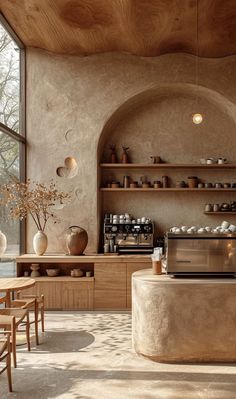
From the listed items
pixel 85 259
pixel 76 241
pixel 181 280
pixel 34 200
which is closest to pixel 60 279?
pixel 85 259

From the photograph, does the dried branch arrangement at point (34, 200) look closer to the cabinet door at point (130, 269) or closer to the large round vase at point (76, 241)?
the large round vase at point (76, 241)

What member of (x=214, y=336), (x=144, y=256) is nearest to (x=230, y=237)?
(x=214, y=336)

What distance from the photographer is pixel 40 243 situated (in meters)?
6.46

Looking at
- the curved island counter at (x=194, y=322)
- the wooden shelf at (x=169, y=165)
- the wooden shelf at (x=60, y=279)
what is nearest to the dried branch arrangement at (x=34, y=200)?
the wooden shelf at (x=60, y=279)

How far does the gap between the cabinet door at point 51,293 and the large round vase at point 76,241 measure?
1.79ft

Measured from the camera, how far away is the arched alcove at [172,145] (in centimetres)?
729

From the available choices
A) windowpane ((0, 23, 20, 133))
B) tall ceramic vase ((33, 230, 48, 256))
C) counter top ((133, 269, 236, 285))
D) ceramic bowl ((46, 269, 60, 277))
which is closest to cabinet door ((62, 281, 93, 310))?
ceramic bowl ((46, 269, 60, 277))

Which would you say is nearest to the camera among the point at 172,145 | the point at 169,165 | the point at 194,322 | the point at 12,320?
the point at 12,320

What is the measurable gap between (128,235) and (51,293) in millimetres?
1543

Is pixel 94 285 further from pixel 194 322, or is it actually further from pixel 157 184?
pixel 194 322

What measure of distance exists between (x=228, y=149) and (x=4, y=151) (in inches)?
148

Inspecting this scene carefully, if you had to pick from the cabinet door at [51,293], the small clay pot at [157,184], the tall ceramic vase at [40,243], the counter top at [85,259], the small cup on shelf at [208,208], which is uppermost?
the small clay pot at [157,184]

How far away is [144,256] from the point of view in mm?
6375

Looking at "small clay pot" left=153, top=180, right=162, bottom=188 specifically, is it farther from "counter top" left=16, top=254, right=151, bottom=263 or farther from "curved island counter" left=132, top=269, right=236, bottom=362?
"curved island counter" left=132, top=269, right=236, bottom=362
